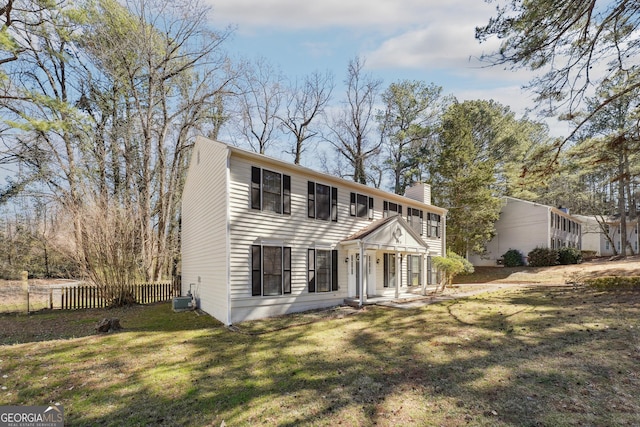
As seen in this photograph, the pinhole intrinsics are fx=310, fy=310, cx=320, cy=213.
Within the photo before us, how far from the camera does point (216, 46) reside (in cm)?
2128

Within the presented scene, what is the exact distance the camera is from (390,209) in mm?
15883

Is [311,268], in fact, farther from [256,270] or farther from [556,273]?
[556,273]

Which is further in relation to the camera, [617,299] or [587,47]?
[617,299]

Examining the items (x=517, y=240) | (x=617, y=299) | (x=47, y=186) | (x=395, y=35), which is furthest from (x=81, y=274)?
(x=517, y=240)

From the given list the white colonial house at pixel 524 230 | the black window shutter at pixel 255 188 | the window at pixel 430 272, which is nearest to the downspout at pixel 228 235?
the black window shutter at pixel 255 188

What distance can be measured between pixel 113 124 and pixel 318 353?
803 inches

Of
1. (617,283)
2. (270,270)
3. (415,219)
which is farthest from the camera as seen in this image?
(415,219)

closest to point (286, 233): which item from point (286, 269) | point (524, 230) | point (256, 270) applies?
point (286, 269)

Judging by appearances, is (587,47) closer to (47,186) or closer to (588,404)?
(588,404)

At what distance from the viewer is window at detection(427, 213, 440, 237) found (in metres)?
18.5

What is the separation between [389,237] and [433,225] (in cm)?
665

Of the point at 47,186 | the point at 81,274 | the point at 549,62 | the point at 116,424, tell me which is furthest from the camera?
the point at 47,186

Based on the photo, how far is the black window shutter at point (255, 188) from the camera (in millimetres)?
10234

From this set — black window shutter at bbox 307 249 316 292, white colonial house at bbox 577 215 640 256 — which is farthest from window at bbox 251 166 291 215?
white colonial house at bbox 577 215 640 256
